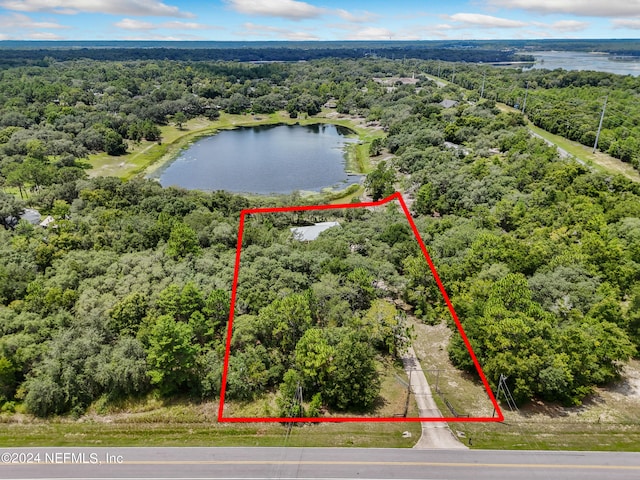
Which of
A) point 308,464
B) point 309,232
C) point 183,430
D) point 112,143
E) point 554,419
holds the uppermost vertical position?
point 112,143

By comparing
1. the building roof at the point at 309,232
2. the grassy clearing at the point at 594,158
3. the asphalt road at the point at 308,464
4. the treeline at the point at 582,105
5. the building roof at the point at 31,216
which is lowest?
the asphalt road at the point at 308,464

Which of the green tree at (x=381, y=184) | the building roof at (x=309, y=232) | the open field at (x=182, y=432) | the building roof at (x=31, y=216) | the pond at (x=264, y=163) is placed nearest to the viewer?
the open field at (x=182, y=432)

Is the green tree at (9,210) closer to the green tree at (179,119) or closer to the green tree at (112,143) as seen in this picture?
the green tree at (112,143)

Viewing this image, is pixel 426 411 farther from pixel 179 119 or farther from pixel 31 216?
pixel 179 119

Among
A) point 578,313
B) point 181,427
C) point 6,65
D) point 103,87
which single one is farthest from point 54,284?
point 6,65

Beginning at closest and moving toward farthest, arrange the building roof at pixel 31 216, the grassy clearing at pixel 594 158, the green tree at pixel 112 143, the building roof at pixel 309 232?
the building roof at pixel 309 232
the building roof at pixel 31 216
the grassy clearing at pixel 594 158
the green tree at pixel 112 143

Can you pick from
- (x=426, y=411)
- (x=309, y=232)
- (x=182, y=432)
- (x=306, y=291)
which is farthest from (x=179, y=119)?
(x=426, y=411)

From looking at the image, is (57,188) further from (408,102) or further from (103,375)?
(408,102)

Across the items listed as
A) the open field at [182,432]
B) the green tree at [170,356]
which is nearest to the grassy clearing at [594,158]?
the open field at [182,432]
